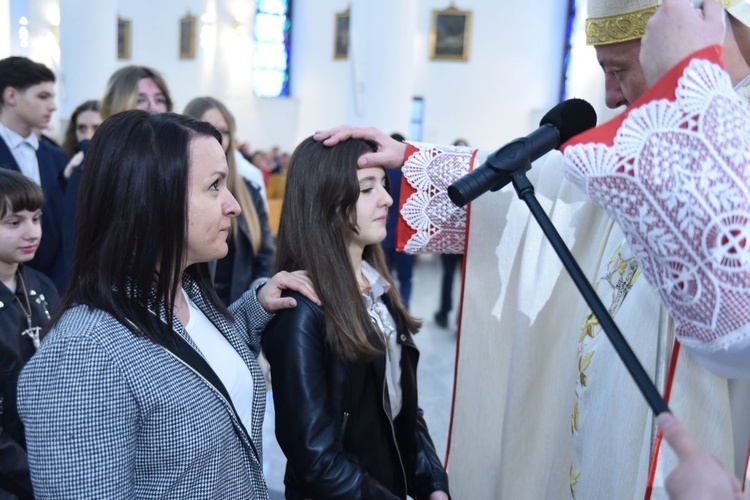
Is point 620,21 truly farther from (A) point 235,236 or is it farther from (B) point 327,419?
(A) point 235,236

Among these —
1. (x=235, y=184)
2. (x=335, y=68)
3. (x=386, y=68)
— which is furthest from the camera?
(x=335, y=68)

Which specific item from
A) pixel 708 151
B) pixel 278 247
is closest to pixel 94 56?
pixel 278 247

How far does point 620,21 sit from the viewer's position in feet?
4.62

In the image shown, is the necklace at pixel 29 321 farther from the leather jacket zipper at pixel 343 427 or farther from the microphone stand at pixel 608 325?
the microphone stand at pixel 608 325

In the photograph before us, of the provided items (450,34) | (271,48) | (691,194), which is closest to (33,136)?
(691,194)

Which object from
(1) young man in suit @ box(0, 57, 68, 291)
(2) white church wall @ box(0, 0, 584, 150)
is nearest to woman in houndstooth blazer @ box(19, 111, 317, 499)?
(1) young man in suit @ box(0, 57, 68, 291)

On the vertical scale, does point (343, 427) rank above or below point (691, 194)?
below

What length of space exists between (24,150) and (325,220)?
2200 millimetres

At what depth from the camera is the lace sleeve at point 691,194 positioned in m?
0.86

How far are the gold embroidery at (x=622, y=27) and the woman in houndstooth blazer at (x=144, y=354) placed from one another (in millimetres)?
800

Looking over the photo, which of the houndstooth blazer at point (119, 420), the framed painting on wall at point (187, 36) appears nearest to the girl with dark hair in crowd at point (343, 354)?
the houndstooth blazer at point (119, 420)

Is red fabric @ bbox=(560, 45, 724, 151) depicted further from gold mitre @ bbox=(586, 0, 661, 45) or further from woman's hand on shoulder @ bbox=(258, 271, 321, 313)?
woman's hand on shoulder @ bbox=(258, 271, 321, 313)

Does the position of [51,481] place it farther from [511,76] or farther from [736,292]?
[511,76]

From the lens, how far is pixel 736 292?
2.82ft
